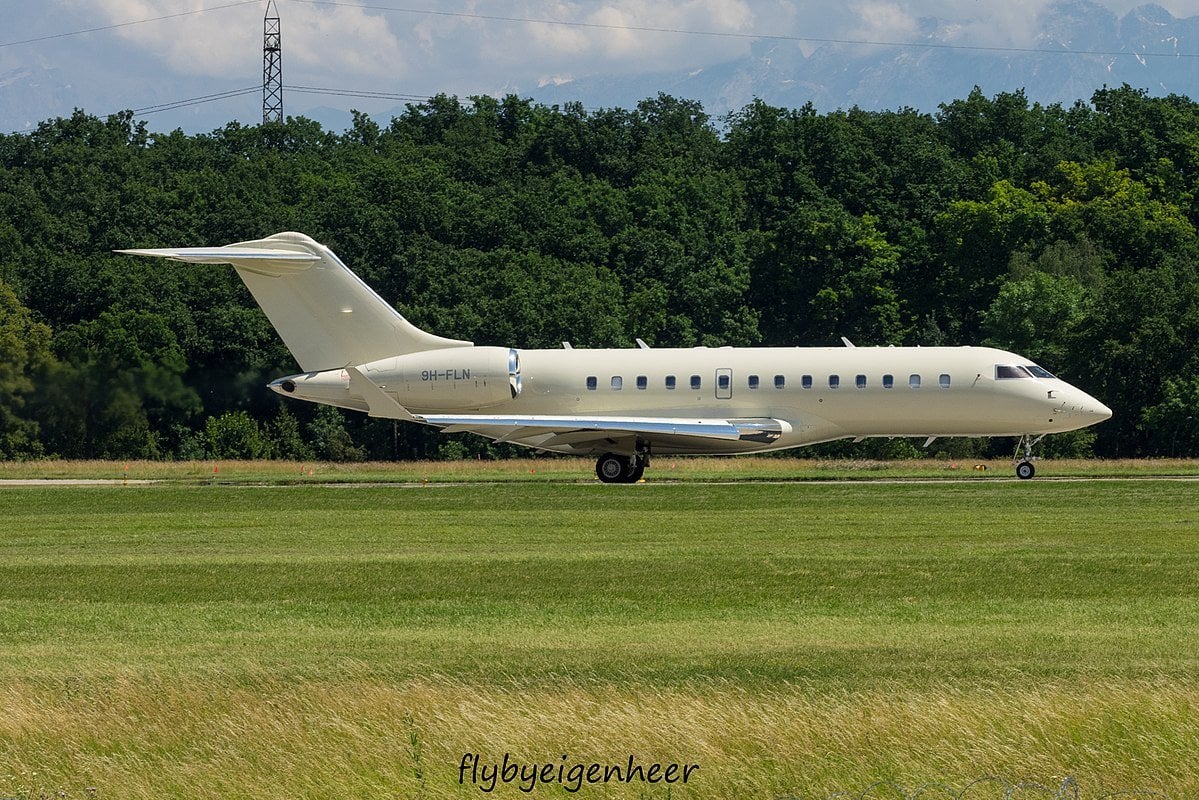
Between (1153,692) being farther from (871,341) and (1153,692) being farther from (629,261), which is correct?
(629,261)

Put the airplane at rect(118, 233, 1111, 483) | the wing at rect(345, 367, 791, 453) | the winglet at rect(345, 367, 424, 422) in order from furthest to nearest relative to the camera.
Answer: the airplane at rect(118, 233, 1111, 483) < the wing at rect(345, 367, 791, 453) < the winglet at rect(345, 367, 424, 422)

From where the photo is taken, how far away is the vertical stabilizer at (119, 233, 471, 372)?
133ft

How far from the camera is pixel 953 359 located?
39406 mm

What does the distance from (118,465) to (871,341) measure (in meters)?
38.3

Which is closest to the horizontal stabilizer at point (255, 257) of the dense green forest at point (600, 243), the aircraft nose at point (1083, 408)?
the dense green forest at point (600, 243)

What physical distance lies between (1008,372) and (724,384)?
6881mm

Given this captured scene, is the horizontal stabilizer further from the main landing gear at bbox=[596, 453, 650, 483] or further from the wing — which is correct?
the main landing gear at bbox=[596, 453, 650, 483]

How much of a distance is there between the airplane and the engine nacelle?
0.04 metres

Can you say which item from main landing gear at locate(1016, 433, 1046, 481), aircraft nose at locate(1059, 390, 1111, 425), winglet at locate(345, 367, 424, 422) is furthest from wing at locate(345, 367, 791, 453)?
aircraft nose at locate(1059, 390, 1111, 425)

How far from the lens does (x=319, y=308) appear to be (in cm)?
4088

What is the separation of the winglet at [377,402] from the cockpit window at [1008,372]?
1394 cm

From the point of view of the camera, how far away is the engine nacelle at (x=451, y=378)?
1597 inches

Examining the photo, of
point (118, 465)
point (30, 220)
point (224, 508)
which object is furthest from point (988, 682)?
point (30, 220)

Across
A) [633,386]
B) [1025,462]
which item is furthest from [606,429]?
[1025,462]
